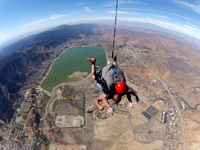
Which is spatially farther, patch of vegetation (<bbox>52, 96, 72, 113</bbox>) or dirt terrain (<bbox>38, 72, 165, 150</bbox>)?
patch of vegetation (<bbox>52, 96, 72, 113</bbox>)

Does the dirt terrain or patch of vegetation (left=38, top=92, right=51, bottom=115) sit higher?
patch of vegetation (left=38, top=92, right=51, bottom=115)

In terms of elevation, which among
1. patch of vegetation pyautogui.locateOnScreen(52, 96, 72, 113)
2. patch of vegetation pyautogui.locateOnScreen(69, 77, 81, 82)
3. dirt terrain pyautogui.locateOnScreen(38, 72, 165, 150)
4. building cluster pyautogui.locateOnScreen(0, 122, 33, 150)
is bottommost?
building cluster pyautogui.locateOnScreen(0, 122, 33, 150)

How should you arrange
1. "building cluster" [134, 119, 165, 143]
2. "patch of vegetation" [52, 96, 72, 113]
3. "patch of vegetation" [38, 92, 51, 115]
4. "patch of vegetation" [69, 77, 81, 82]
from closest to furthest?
"building cluster" [134, 119, 165, 143] < "patch of vegetation" [52, 96, 72, 113] < "patch of vegetation" [38, 92, 51, 115] < "patch of vegetation" [69, 77, 81, 82]

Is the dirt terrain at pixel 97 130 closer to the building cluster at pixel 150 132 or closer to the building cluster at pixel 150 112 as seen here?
the building cluster at pixel 150 132

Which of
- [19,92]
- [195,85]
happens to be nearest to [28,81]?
[19,92]

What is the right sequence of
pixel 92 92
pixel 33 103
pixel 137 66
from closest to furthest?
pixel 33 103 < pixel 92 92 < pixel 137 66

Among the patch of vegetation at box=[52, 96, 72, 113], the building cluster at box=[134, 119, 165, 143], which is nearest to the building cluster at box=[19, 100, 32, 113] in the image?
the patch of vegetation at box=[52, 96, 72, 113]

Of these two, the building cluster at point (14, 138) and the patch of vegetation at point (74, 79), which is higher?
the patch of vegetation at point (74, 79)

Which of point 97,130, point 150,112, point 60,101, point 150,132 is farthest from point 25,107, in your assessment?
point 150,112

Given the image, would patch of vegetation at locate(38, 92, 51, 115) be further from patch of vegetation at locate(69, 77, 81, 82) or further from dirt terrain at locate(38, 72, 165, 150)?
patch of vegetation at locate(69, 77, 81, 82)

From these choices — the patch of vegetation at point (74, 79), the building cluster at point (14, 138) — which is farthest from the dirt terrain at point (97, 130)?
the patch of vegetation at point (74, 79)

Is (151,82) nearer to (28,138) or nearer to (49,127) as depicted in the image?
(49,127)
